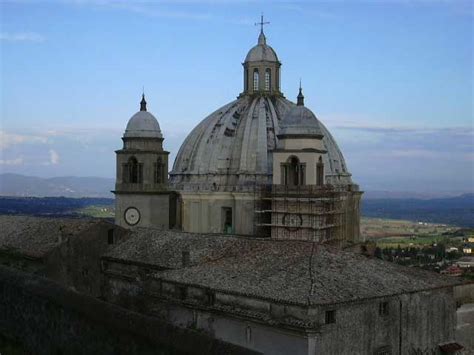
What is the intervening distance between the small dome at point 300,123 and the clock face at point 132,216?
36.9 feet

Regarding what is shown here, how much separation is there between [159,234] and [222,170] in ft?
22.4

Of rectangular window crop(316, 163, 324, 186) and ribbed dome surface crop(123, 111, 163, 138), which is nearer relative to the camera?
rectangular window crop(316, 163, 324, 186)

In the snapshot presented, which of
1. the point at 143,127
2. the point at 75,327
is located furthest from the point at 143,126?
the point at 75,327

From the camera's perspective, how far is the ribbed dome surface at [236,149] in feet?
152

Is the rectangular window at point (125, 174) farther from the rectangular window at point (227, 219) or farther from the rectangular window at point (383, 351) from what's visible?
the rectangular window at point (383, 351)

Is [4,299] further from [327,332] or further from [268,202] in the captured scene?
[327,332]

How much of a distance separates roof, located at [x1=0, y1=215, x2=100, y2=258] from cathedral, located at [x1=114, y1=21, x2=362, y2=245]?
447 cm

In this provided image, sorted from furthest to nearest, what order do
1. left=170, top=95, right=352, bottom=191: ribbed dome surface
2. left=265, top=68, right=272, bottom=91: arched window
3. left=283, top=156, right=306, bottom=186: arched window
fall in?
1. left=265, top=68, right=272, bottom=91: arched window
2. left=170, top=95, right=352, bottom=191: ribbed dome surface
3. left=283, top=156, right=306, bottom=186: arched window

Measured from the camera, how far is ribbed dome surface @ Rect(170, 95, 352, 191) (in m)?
46.3

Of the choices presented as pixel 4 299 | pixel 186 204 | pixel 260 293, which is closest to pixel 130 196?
pixel 186 204

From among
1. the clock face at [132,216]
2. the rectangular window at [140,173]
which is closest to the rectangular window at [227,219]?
the clock face at [132,216]

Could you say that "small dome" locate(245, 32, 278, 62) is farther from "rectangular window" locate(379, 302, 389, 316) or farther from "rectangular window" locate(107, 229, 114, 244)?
"rectangular window" locate(379, 302, 389, 316)

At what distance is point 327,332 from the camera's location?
27625 millimetres

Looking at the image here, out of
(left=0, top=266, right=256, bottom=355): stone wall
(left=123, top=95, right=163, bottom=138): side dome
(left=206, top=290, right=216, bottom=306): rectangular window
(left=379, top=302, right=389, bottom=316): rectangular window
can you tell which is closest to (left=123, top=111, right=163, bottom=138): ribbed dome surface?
(left=123, top=95, right=163, bottom=138): side dome
